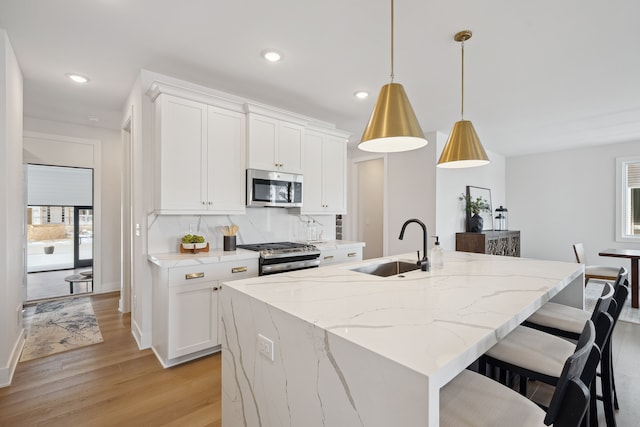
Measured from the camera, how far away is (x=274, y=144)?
3424 mm

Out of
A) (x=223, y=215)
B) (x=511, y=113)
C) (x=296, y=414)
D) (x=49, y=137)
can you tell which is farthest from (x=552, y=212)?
(x=49, y=137)

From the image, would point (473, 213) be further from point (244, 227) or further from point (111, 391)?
point (111, 391)

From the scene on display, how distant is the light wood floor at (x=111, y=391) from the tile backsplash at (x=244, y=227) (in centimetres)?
100

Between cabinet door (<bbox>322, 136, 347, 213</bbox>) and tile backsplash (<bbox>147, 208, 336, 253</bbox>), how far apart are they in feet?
0.98

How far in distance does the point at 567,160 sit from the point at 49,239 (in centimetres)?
1047

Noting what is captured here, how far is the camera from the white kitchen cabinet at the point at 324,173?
3858 millimetres

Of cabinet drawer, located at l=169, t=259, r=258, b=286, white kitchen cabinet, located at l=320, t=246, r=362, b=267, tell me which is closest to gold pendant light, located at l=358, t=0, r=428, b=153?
cabinet drawer, located at l=169, t=259, r=258, b=286

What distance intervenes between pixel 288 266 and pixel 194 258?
896 millimetres

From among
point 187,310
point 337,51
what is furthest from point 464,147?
point 187,310

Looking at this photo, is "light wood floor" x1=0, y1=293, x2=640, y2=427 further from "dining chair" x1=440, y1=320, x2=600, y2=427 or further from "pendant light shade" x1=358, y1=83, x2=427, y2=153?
"pendant light shade" x1=358, y1=83, x2=427, y2=153

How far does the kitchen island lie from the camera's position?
2.73 feet

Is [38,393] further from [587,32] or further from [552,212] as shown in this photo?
[552,212]

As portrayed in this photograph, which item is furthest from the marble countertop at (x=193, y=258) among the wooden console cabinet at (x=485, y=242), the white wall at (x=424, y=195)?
the wooden console cabinet at (x=485, y=242)

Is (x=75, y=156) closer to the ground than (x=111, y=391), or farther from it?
farther from it
